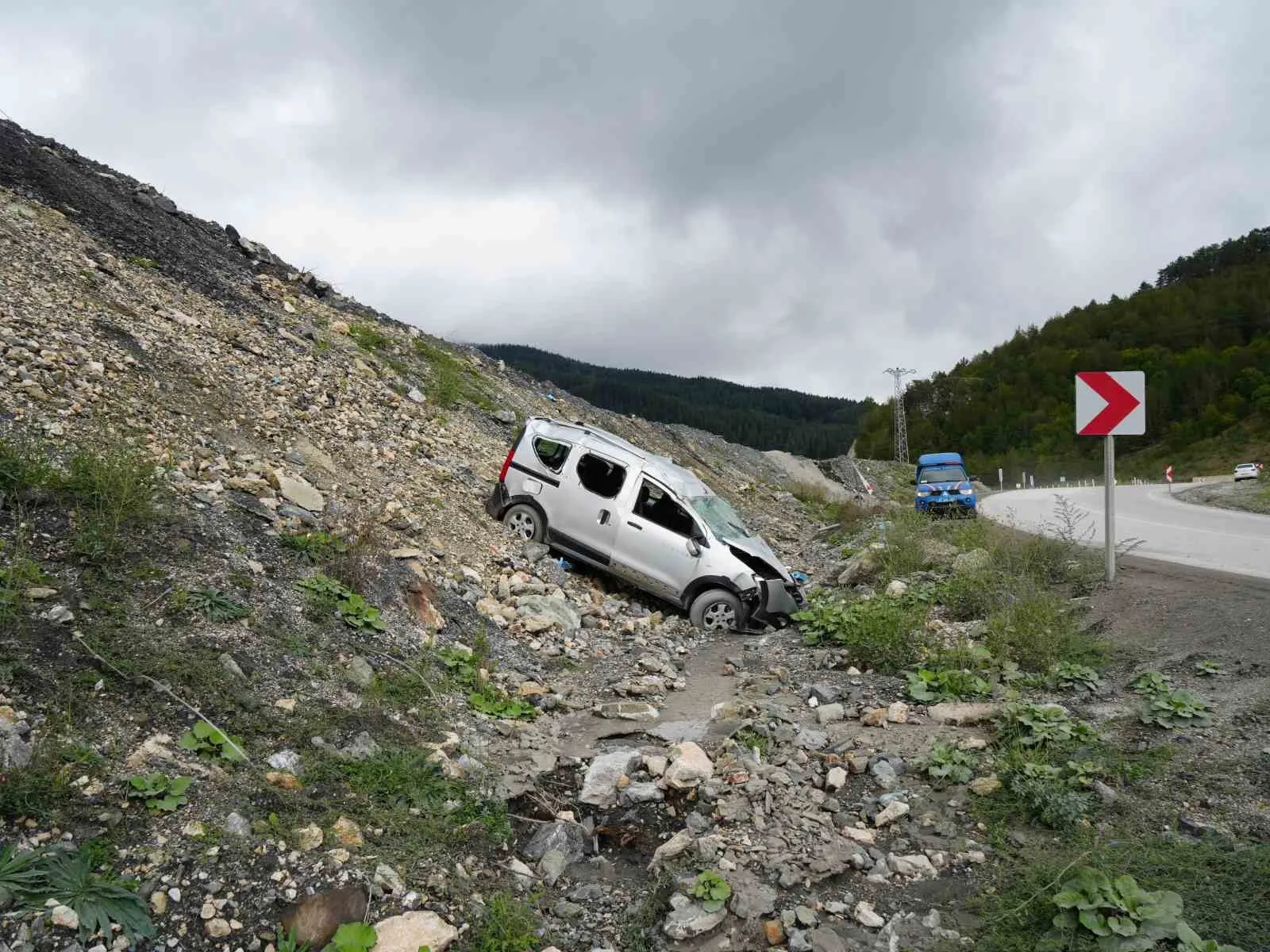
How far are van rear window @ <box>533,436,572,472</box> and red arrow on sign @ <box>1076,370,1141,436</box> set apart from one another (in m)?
6.18

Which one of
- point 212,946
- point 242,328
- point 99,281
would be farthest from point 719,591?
point 99,281

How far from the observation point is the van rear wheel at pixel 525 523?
10.3 metres

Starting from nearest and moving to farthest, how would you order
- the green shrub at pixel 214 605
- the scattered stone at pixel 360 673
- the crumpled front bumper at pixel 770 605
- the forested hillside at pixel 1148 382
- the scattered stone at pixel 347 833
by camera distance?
1. the scattered stone at pixel 347 833
2. the green shrub at pixel 214 605
3. the scattered stone at pixel 360 673
4. the crumpled front bumper at pixel 770 605
5. the forested hillside at pixel 1148 382

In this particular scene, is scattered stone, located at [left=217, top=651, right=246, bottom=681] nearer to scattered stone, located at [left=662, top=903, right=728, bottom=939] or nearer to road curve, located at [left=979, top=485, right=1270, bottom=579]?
scattered stone, located at [left=662, top=903, right=728, bottom=939]

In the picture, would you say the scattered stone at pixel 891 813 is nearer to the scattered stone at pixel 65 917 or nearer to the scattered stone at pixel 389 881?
the scattered stone at pixel 389 881

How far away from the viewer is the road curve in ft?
34.2

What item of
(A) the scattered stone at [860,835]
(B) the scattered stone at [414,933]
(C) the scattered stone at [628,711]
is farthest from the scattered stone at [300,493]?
(A) the scattered stone at [860,835]

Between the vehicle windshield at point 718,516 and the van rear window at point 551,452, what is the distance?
182 cm

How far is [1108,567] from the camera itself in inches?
342

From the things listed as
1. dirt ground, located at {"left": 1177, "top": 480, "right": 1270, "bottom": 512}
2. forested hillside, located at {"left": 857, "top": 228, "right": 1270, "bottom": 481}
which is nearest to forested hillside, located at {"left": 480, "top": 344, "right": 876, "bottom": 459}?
forested hillside, located at {"left": 857, "top": 228, "right": 1270, "bottom": 481}

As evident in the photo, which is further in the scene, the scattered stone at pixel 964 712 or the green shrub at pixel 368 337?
the green shrub at pixel 368 337

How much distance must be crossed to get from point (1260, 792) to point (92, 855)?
570cm

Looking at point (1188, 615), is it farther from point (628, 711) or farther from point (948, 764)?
point (628, 711)

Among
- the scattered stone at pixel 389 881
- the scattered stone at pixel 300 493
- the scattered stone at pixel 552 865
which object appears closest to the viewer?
the scattered stone at pixel 389 881
